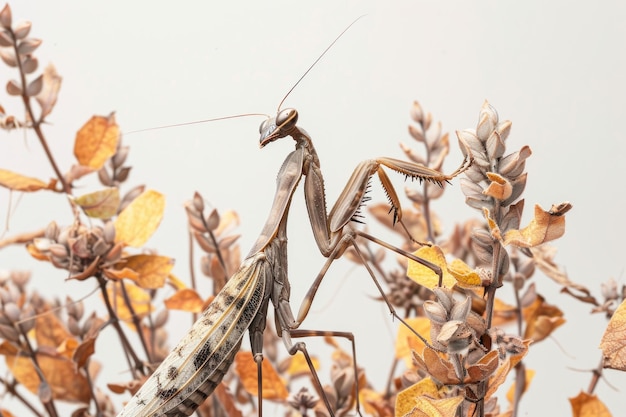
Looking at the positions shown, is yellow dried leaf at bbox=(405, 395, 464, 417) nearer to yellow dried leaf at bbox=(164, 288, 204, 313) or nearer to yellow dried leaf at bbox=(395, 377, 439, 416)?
yellow dried leaf at bbox=(395, 377, 439, 416)

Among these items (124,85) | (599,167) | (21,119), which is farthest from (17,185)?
(599,167)

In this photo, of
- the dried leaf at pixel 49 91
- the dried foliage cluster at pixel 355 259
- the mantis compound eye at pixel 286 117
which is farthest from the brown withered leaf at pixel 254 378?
the dried leaf at pixel 49 91

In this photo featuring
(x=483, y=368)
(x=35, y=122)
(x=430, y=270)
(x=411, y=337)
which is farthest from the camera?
(x=35, y=122)

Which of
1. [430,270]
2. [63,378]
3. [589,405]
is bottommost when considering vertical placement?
[63,378]

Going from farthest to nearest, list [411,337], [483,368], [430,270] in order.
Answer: [411,337]
[430,270]
[483,368]

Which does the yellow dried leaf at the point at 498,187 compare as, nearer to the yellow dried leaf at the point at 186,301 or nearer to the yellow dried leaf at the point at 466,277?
the yellow dried leaf at the point at 466,277

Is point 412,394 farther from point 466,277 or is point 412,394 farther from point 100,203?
point 100,203

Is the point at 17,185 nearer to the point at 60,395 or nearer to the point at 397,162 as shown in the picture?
the point at 60,395

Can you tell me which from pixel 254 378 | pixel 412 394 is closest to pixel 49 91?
pixel 254 378
